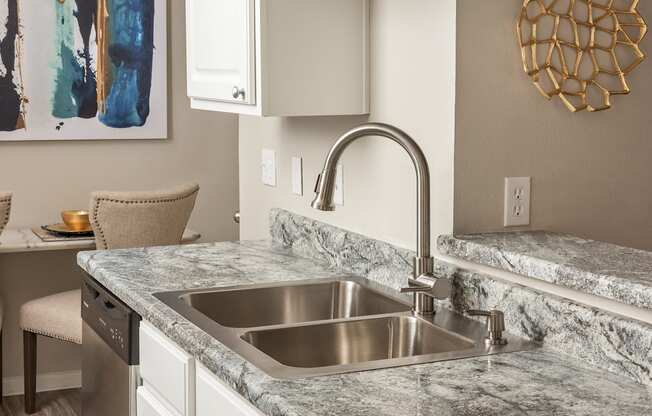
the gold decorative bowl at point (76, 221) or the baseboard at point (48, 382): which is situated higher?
the gold decorative bowl at point (76, 221)

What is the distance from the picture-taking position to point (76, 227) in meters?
4.29

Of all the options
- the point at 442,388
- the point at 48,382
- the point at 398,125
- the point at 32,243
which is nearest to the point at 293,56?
the point at 398,125

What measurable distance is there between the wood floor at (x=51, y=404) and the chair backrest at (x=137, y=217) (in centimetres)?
81

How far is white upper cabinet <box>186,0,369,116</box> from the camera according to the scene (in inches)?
91.4

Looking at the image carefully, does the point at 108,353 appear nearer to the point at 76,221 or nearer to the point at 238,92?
the point at 238,92

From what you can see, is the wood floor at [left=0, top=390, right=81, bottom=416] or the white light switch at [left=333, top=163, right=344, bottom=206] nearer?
the white light switch at [left=333, top=163, right=344, bottom=206]

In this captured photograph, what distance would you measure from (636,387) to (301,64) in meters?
1.20

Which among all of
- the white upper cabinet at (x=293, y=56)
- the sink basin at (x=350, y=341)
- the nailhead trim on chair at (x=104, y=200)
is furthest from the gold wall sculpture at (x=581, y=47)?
the nailhead trim on chair at (x=104, y=200)

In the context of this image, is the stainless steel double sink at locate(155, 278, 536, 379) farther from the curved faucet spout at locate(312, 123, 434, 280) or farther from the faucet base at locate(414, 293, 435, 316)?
the curved faucet spout at locate(312, 123, 434, 280)

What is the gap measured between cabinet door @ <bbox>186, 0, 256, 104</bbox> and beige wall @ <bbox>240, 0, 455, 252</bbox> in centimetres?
32

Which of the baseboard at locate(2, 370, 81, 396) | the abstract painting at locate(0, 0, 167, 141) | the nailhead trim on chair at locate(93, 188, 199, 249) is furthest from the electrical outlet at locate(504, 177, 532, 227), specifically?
the baseboard at locate(2, 370, 81, 396)

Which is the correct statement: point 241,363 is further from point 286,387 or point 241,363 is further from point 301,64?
point 301,64

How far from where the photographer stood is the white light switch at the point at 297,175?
289cm

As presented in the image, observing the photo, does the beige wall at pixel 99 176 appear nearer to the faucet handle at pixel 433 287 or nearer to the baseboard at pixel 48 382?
the baseboard at pixel 48 382
